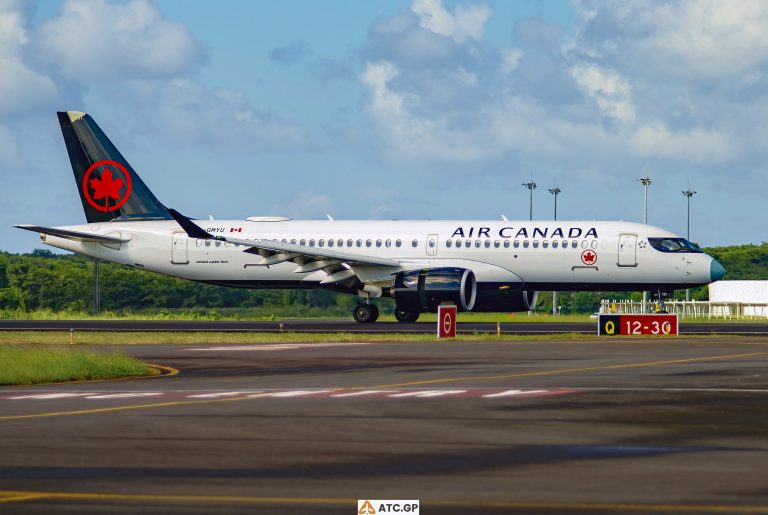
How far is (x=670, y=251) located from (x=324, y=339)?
18.9m

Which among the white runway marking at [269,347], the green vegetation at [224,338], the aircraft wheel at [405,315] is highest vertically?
the aircraft wheel at [405,315]

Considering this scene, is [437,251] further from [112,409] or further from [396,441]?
[396,441]

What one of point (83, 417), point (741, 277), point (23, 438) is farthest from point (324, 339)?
point (741, 277)

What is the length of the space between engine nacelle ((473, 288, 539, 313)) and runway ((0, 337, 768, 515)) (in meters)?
28.7

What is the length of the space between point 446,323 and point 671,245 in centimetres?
1544

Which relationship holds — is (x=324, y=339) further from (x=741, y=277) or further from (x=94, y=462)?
(x=741, y=277)

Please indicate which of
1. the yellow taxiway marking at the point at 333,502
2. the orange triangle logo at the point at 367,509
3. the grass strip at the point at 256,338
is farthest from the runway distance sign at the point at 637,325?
the orange triangle logo at the point at 367,509

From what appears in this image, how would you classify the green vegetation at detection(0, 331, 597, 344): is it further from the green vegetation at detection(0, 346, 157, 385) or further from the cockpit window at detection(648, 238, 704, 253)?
the green vegetation at detection(0, 346, 157, 385)

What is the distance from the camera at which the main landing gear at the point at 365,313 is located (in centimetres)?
6122

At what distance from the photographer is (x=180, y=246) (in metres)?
64.1

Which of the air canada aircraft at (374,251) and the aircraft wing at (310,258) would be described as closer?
the air canada aircraft at (374,251)

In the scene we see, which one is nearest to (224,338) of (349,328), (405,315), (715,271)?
(349,328)

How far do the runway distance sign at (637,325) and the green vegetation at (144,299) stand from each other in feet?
69.1

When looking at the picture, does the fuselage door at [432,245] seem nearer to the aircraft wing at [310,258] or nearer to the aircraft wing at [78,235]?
the aircraft wing at [310,258]
